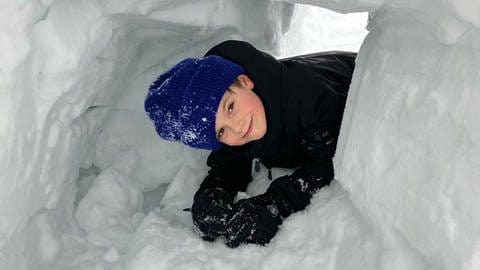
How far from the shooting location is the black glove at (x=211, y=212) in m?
1.42

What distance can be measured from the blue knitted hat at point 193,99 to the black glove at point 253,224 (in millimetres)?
211

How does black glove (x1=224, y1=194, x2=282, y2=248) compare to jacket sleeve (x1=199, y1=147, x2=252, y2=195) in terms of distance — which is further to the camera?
jacket sleeve (x1=199, y1=147, x2=252, y2=195)

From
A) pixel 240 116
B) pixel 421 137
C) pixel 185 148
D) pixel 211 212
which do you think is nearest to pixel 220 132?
pixel 240 116

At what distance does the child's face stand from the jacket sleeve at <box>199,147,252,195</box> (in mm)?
183

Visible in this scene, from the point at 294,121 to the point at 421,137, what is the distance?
0.59 m

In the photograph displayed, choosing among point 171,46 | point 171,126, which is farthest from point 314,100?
point 171,46

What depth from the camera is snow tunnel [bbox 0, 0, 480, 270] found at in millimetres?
880

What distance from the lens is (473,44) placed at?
0.82 metres

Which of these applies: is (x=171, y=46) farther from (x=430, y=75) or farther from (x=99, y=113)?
(x=430, y=75)

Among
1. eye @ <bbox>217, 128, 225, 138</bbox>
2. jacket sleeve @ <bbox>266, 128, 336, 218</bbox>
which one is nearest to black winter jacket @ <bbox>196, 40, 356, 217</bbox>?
jacket sleeve @ <bbox>266, 128, 336, 218</bbox>

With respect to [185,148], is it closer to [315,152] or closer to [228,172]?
[228,172]

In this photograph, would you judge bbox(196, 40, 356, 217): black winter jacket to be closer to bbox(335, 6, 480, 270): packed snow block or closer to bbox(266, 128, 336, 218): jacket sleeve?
bbox(266, 128, 336, 218): jacket sleeve

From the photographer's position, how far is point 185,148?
72.6 inches

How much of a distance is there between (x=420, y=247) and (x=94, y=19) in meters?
0.94
